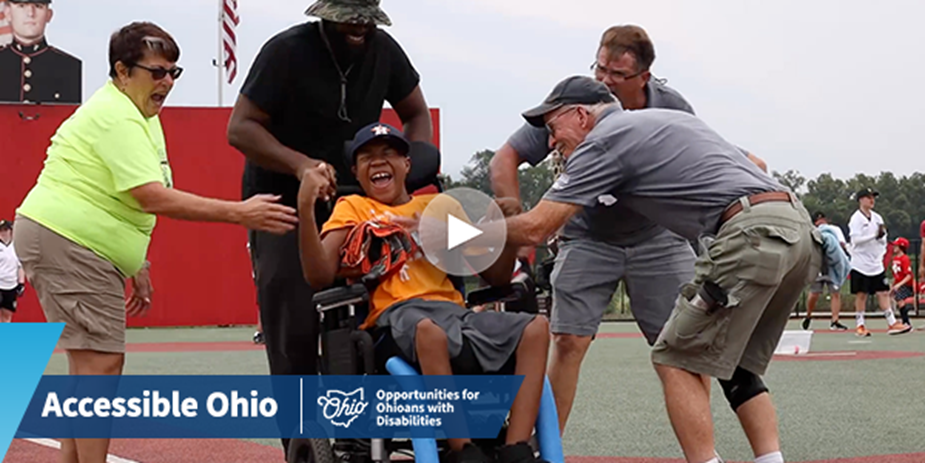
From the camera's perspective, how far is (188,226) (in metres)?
25.6

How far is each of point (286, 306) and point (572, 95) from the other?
4.98 feet

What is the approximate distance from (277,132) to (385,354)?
120 cm

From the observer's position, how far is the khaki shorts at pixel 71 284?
4.81 m

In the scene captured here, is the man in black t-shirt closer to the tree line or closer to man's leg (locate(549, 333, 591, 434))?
man's leg (locate(549, 333, 591, 434))

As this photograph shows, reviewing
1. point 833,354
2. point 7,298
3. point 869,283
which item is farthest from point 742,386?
point 7,298

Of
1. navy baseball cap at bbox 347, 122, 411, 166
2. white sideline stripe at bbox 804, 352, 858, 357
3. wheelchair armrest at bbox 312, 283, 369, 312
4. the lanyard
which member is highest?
the lanyard

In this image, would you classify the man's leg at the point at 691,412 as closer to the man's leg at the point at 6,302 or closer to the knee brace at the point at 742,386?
the knee brace at the point at 742,386

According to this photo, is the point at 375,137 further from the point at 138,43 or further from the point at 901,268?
the point at 901,268

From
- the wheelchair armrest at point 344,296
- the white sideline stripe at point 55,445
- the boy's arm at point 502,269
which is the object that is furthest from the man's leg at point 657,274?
the white sideline stripe at point 55,445

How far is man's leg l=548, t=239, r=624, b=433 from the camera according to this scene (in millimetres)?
5965

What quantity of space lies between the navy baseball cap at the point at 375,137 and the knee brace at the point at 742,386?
1.63 meters

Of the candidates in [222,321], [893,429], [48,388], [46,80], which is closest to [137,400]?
[48,388]

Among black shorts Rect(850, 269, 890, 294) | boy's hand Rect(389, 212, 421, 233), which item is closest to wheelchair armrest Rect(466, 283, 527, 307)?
boy's hand Rect(389, 212, 421, 233)

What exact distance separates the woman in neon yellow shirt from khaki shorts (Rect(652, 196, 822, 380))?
158cm
